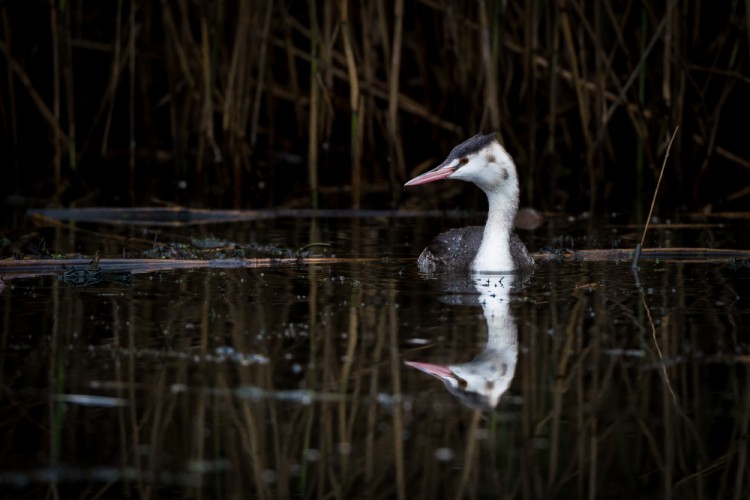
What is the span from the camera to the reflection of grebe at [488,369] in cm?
382

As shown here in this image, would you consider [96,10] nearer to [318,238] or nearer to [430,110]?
[430,110]

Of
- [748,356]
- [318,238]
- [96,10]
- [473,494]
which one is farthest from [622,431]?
[96,10]

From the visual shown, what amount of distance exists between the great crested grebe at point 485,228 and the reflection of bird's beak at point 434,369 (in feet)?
7.51

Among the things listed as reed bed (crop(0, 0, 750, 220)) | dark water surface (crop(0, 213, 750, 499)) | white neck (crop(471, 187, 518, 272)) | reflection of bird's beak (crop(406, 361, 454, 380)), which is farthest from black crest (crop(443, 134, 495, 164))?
reflection of bird's beak (crop(406, 361, 454, 380))

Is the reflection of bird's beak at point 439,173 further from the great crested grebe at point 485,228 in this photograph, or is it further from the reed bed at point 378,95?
A: the reed bed at point 378,95

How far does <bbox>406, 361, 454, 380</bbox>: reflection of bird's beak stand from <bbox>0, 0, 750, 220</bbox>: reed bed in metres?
4.79

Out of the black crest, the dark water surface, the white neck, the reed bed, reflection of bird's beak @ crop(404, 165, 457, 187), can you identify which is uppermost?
the reed bed

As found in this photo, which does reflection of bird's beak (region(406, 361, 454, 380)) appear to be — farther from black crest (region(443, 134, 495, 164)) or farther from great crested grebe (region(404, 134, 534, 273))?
black crest (region(443, 134, 495, 164))

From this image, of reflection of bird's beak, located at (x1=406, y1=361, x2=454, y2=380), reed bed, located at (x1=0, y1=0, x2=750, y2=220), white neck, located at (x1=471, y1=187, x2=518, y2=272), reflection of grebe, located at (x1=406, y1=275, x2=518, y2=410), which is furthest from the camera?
reed bed, located at (x1=0, y1=0, x2=750, y2=220)

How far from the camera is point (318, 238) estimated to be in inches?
303

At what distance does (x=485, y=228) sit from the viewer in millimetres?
6594

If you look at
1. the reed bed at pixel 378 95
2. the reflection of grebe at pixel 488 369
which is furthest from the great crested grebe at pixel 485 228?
the reed bed at pixel 378 95

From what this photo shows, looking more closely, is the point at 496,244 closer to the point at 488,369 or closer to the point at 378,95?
the point at 488,369

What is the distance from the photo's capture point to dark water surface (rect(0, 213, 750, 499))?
125 inches
